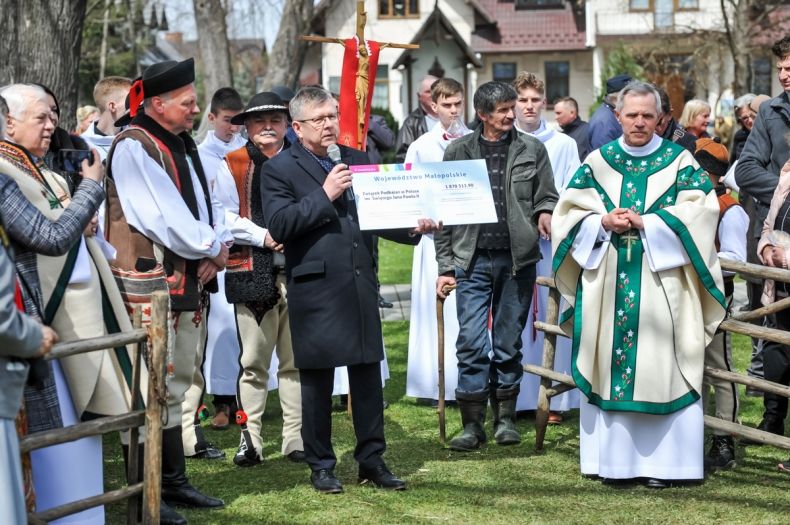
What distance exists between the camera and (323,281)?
6203mm

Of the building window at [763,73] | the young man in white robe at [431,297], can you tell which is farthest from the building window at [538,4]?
the young man in white robe at [431,297]

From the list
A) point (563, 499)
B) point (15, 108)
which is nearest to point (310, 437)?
point (563, 499)

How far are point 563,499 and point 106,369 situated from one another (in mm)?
2447

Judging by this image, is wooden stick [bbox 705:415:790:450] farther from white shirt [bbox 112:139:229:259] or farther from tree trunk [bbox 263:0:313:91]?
tree trunk [bbox 263:0:313:91]

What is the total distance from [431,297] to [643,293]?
285 cm

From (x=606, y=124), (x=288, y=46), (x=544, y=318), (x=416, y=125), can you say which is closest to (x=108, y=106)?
(x=544, y=318)

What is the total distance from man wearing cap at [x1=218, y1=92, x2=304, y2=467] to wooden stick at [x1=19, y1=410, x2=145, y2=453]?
2.07 meters

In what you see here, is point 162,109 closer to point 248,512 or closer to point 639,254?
point 248,512

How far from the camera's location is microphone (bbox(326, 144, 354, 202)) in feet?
20.6

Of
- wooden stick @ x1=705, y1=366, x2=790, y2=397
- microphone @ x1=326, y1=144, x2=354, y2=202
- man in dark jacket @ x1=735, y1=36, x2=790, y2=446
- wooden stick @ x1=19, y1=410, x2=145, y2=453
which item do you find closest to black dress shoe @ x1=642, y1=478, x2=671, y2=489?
wooden stick @ x1=705, y1=366, x2=790, y2=397

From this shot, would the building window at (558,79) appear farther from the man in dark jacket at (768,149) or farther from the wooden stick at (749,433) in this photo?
the wooden stick at (749,433)

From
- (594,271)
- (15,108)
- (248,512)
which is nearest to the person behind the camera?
(15,108)

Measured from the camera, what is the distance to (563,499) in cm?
629

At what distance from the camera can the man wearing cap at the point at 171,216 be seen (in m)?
5.96
